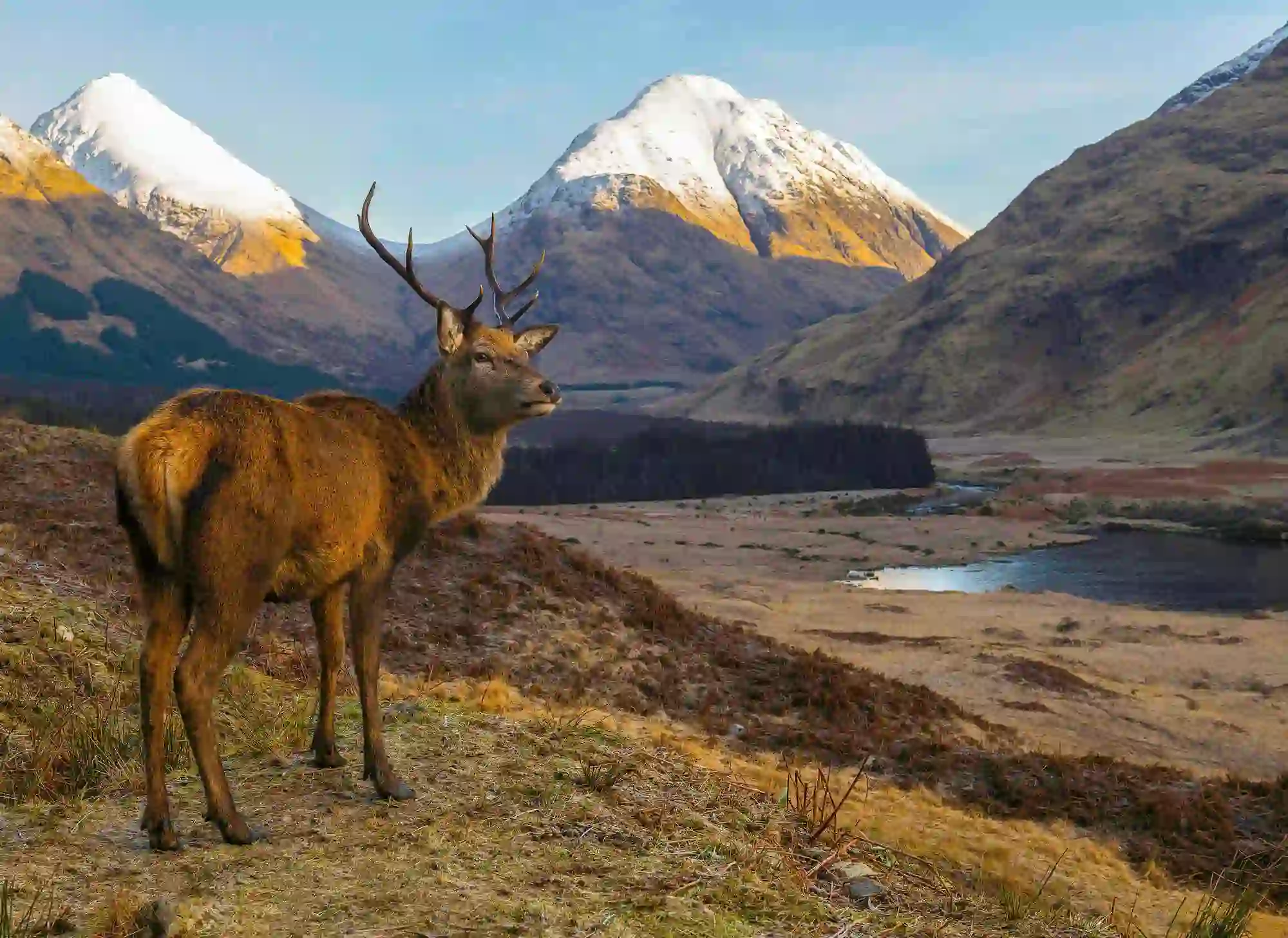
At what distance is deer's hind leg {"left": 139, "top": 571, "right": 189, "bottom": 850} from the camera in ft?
21.4

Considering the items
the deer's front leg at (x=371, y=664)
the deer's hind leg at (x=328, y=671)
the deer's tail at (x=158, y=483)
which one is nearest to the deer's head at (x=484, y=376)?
the deer's front leg at (x=371, y=664)

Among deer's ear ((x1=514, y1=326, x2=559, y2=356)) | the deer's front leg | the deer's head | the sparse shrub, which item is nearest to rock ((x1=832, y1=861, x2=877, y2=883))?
the sparse shrub

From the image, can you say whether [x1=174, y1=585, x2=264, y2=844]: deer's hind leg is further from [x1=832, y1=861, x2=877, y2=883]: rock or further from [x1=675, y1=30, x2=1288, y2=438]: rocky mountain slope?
[x1=675, y1=30, x2=1288, y2=438]: rocky mountain slope

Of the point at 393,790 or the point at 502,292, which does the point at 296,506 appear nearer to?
the point at 393,790

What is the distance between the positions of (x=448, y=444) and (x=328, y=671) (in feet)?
6.41

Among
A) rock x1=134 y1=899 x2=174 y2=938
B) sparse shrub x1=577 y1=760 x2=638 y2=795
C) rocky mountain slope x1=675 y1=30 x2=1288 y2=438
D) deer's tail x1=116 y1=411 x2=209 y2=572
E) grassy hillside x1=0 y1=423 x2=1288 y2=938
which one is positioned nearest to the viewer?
rock x1=134 y1=899 x2=174 y2=938

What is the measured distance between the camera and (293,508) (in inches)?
274

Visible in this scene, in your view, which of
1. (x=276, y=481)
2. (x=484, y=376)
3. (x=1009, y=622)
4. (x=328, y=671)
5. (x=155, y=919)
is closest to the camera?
(x=155, y=919)

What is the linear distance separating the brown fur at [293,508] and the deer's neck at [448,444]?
13mm

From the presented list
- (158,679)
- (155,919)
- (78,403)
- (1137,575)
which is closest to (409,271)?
(158,679)

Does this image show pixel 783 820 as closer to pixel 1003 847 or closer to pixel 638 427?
pixel 1003 847

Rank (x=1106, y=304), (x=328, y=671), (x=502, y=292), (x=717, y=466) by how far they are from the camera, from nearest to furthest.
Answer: (x=328, y=671) < (x=502, y=292) < (x=717, y=466) < (x=1106, y=304)

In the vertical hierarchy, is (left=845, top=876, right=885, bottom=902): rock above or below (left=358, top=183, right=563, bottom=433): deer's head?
below

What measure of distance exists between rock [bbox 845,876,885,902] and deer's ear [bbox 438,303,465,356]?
4927 mm
